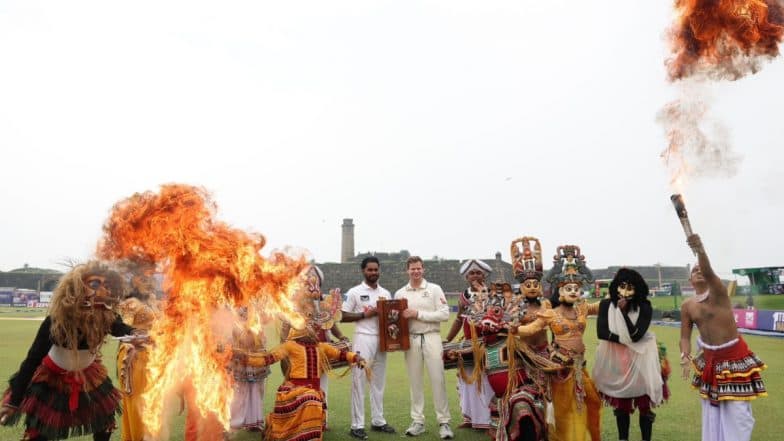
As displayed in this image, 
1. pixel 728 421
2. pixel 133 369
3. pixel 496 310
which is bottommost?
pixel 728 421

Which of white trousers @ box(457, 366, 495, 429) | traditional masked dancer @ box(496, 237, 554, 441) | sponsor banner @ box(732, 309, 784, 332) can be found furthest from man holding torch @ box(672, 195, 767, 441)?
sponsor banner @ box(732, 309, 784, 332)

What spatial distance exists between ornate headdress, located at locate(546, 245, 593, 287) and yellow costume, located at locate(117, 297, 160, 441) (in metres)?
4.78

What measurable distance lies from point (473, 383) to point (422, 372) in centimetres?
76

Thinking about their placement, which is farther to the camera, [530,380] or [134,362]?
[134,362]

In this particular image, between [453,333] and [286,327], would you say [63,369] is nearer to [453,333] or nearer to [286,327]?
[286,327]

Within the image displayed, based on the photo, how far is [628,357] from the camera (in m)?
7.03

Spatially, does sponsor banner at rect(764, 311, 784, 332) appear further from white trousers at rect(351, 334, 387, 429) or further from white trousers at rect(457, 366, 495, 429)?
white trousers at rect(351, 334, 387, 429)

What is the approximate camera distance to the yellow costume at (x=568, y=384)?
643 centimetres

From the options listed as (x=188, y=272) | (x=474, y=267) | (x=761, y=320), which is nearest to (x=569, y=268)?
(x=474, y=267)

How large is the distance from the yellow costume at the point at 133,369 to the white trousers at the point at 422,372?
3.47 m

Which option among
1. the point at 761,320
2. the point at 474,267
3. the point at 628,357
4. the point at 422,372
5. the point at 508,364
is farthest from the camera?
the point at 761,320

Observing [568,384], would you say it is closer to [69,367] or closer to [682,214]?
[682,214]

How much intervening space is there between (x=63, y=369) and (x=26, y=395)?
37 cm

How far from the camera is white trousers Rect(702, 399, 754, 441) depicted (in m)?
5.77
